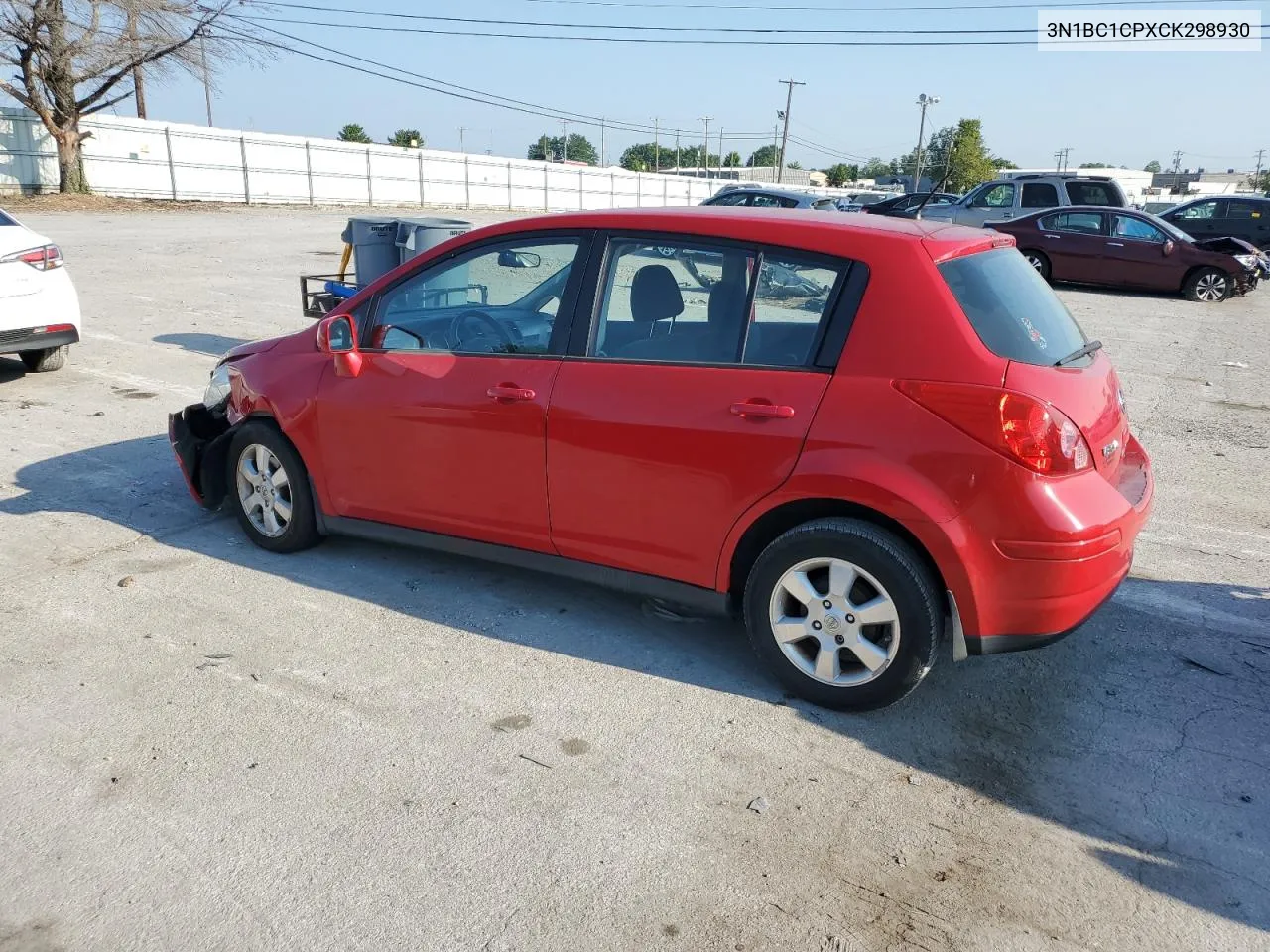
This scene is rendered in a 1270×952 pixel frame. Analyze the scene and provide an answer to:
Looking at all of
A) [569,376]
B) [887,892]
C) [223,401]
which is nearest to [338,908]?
[887,892]

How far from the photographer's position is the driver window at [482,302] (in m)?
4.16

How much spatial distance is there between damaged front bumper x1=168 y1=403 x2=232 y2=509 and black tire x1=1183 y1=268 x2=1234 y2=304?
1704 cm

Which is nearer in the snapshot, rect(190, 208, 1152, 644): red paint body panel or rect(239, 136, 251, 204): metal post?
rect(190, 208, 1152, 644): red paint body panel

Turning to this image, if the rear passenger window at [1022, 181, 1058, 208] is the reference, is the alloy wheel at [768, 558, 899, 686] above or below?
below

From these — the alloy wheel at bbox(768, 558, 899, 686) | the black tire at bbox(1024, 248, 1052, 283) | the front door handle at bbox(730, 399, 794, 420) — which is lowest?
the alloy wheel at bbox(768, 558, 899, 686)

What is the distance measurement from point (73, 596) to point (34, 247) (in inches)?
186

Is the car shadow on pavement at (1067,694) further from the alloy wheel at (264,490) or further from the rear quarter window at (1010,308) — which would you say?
the rear quarter window at (1010,308)

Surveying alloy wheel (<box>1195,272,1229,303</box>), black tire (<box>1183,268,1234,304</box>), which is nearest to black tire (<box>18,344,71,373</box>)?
black tire (<box>1183,268,1234,304</box>)

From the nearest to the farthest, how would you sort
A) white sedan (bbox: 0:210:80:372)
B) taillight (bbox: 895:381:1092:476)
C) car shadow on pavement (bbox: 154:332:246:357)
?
taillight (bbox: 895:381:1092:476) < white sedan (bbox: 0:210:80:372) < car shadow on pavement (bbox: 154:332:246:357)

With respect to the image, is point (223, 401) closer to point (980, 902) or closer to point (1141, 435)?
point (980, 902)

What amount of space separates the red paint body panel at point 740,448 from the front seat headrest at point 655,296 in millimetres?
170

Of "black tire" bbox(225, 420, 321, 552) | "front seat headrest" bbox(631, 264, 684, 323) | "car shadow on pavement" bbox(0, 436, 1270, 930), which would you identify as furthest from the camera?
"black tire" bbox(225, 420, 321, 552)

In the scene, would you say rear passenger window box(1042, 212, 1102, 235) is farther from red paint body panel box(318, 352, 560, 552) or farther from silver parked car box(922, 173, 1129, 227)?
red paint body panel box(318, 352, 560, 552)

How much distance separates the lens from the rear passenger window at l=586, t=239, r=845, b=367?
3.61m
